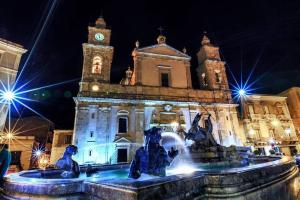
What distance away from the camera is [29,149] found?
2222 cm

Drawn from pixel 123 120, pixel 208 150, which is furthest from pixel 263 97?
pixel 208 150

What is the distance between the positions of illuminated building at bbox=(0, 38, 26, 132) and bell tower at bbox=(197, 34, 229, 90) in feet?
81.5

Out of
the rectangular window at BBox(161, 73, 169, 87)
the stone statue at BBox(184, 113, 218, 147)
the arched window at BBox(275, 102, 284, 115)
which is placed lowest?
the stone statue at BBox(184, 113, 218, 147)

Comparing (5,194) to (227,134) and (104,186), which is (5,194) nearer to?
(104,186)

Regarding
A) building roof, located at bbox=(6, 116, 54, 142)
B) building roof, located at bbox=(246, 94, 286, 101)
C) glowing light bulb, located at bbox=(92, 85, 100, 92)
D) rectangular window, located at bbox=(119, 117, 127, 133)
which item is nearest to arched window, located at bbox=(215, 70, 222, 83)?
building roof, located at bbox=(246, 94, 286, 101)

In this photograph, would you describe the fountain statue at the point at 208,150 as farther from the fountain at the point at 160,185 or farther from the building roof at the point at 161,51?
the building roof at the point at 161,51

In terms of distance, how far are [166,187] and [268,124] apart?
3187cm

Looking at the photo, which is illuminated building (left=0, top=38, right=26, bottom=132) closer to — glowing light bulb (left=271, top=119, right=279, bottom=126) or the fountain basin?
the fountain basin

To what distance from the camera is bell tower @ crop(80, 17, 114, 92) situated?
69.7 ft

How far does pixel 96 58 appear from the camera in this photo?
75.0ft

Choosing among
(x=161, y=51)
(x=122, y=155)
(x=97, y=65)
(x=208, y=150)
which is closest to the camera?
(x=208, y=150)

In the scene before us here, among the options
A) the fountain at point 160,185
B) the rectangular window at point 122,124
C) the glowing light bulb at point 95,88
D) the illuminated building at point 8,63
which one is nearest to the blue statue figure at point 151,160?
the fountain at point 160,185

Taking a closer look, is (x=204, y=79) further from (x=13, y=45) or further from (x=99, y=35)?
(x=13, y=45)

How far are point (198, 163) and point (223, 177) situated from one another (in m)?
5.14
